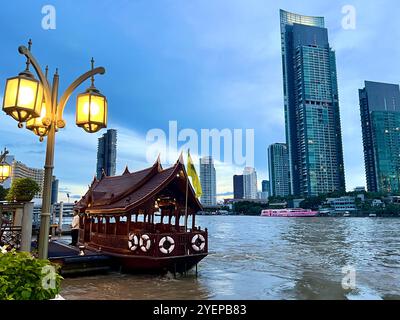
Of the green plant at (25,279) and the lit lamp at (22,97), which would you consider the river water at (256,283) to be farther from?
the lit lamp at (22,97)

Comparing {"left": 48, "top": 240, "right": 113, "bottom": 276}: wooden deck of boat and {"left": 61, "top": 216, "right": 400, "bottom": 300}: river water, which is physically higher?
{"left": 48, "top": 240, "right": 113, "bottom": 276}: wooden deck of boat

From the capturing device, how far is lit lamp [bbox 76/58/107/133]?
549cm

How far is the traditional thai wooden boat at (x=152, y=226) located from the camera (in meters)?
13.3

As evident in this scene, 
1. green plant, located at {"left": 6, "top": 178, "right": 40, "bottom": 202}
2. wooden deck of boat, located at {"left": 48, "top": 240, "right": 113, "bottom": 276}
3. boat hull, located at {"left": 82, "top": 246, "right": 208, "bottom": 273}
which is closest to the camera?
green plant, located at {"left": 6, "top": 178, "right": 40, "bottom": 202}

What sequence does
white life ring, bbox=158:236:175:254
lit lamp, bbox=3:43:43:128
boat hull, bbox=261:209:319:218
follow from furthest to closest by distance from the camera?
1. boat hull, bbox=261:209:319:218
2. white life ring, bbox=158:236:175:254
3. lit lamp, bbox=3:43:43:128

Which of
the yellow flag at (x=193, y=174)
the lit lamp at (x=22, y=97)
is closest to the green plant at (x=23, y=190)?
the yellow flag at (x=193, y=174)

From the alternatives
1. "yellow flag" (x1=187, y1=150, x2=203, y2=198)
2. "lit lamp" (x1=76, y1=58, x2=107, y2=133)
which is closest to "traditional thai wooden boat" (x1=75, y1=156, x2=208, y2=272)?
"yellow flag" (x1=187, y1=150, x2=203, y2=198)

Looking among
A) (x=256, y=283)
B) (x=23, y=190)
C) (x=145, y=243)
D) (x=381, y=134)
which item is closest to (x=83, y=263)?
(x=145, y=243)

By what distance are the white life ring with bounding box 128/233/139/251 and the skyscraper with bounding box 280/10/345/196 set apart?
145 m

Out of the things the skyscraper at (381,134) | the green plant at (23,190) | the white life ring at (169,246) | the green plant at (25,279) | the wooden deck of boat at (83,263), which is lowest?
the wooden deck of boat at (83,263)

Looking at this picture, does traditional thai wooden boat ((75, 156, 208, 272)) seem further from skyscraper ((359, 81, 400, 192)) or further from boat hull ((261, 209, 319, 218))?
skyscraper ((359, 81, 400, 192))

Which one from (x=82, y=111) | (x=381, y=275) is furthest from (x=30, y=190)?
(x=381, y=275)

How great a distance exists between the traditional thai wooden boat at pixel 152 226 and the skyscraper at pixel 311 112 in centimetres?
14323
